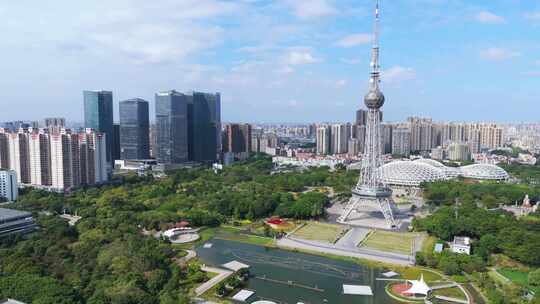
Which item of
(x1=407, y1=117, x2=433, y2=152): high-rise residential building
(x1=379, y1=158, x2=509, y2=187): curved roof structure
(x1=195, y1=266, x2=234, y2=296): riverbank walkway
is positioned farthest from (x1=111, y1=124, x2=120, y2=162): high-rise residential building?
(x1=407, y1=117, x2=433, y2=152): high-rise residential building

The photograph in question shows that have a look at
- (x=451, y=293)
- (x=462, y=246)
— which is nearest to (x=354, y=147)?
(x=462, y=246)

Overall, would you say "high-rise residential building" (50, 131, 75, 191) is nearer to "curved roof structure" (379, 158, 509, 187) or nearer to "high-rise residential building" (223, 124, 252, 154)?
"high-rise residential building" (223, 124, 252, 154)

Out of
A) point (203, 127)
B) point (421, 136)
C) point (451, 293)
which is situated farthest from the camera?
point (421, 136)

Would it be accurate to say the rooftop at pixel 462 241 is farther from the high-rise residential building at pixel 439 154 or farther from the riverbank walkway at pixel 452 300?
the high-rise residential building at pixel 439 154

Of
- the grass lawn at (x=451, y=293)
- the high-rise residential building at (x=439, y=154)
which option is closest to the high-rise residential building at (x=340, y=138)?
the high-rise residential building at (x=439, y=154)

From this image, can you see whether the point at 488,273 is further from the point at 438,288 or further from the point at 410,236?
the point at 410,236

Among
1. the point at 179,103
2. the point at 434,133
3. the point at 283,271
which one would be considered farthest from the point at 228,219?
the point at 434,133

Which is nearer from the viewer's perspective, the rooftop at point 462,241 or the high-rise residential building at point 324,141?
the rooftop at point 462,241

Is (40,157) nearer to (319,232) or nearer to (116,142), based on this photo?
(116,142)
